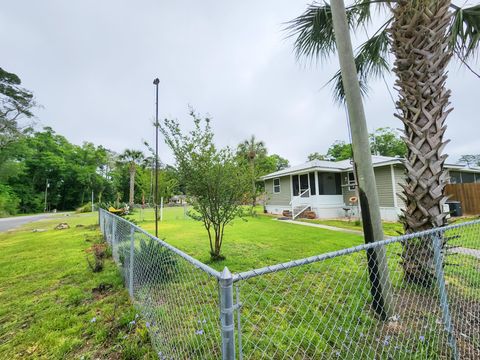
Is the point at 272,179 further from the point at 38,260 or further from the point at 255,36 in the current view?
the point at 38,260

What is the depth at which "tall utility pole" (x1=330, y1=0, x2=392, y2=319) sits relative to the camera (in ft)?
8.21

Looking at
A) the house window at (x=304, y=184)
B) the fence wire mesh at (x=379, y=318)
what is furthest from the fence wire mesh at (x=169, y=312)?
the house window at (x=304, y=184)

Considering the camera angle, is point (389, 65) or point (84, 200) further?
point (84, 200)

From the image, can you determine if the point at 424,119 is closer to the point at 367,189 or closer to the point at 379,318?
the point at 367,189

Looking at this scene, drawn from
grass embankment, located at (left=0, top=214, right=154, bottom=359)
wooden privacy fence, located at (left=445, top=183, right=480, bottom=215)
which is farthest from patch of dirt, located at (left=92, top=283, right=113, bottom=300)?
wooden privacy fence, located at (left=445, top=183, right=480, bottom=215)

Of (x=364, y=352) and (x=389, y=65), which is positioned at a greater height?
(x=389, y=65)

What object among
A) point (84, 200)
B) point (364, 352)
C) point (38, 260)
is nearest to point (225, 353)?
point (364, 352)

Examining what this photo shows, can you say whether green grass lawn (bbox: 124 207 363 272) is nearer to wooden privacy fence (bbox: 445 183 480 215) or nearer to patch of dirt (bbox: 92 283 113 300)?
patch of dirt (bbox: 92 283 113 300)

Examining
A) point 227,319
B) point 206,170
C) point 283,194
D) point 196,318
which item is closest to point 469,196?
point 283,194

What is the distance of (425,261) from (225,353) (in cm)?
345

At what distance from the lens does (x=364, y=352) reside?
2113 mm

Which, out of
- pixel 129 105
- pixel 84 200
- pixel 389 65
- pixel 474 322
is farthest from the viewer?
pixel 84 200

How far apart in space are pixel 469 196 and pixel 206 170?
49.7 feet

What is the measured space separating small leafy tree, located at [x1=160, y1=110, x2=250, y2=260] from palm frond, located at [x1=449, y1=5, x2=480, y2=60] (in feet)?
15.3
